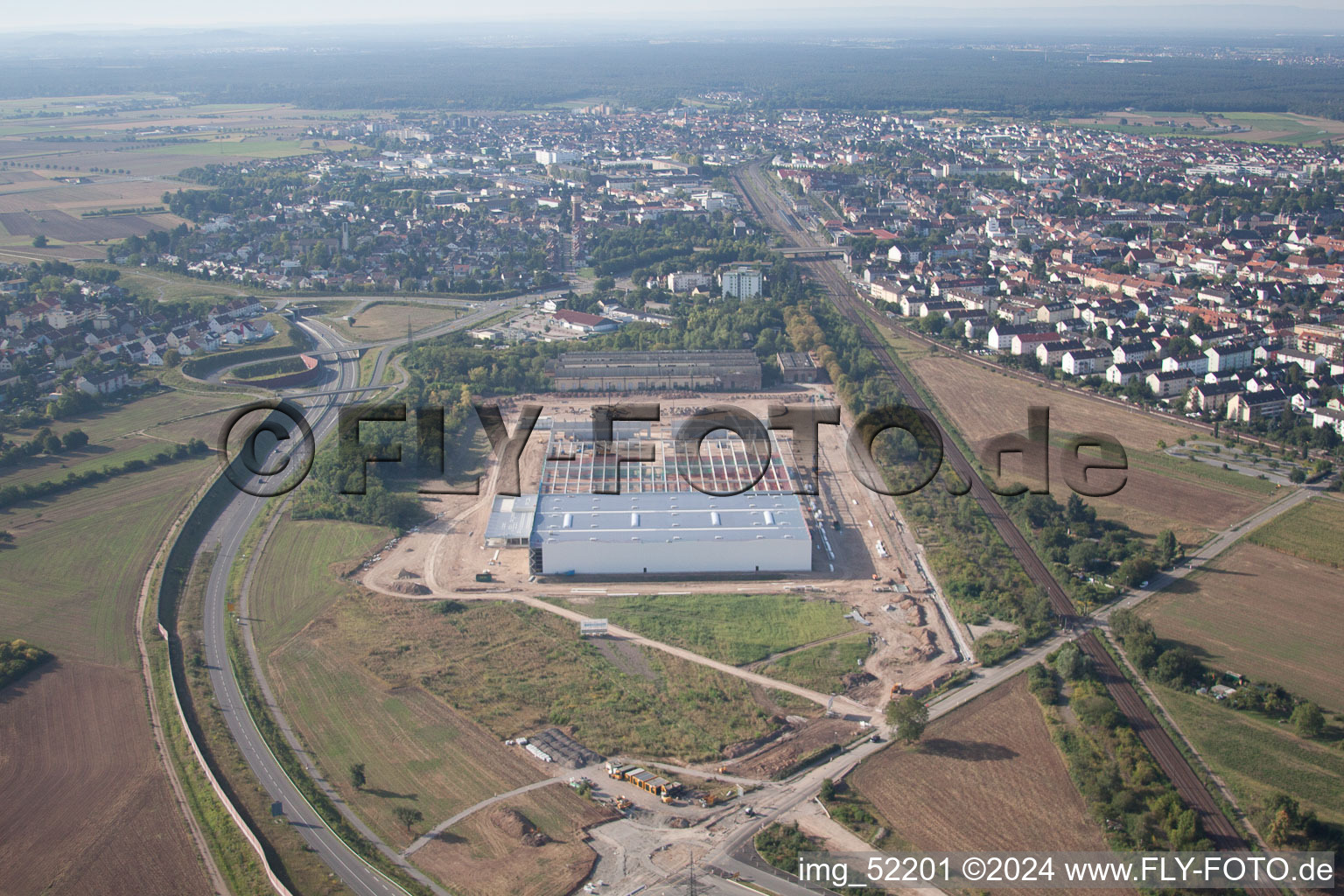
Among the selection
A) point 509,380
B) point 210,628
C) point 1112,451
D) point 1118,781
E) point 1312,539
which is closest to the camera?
point 1118,781

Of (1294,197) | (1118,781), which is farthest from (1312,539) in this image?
(1294,197)

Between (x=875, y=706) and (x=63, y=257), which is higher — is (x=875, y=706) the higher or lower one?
the lower one

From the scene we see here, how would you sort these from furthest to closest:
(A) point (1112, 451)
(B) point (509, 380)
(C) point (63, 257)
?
1. (C) point (63, 257)
2. (B) point (509, 380)
3. (A) point (1112, 451)

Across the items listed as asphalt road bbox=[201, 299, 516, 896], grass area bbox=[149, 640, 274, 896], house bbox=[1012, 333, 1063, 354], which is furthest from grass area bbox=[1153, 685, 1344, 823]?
house bbox=[1012, 333, 1063, 354]

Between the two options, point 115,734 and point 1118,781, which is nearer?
point 1118,781

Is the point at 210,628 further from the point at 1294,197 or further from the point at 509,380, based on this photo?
the point at 1294,197

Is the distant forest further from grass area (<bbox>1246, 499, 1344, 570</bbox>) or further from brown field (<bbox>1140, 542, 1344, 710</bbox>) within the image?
brown field (<bbox>1140, 542, 1344, 710</bbox>)
